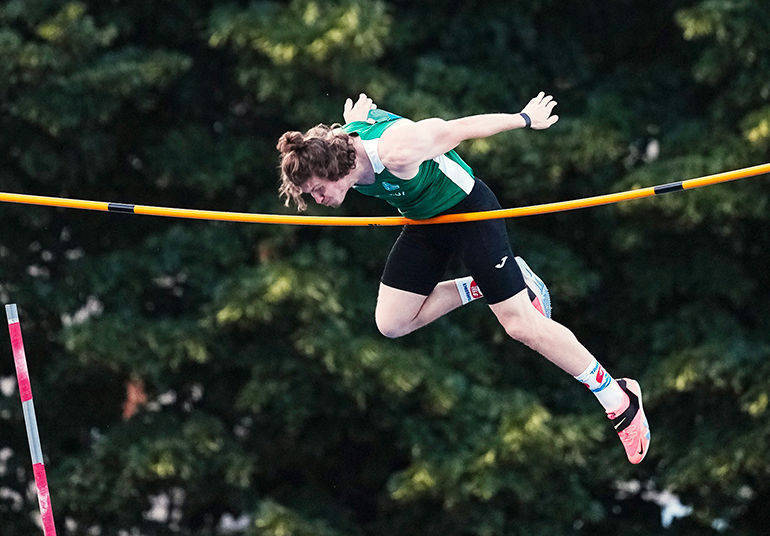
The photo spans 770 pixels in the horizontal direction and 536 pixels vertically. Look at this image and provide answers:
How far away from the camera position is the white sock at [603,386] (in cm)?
577

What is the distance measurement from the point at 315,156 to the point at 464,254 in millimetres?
789

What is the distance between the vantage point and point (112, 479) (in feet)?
33.3

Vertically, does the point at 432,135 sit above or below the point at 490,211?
above

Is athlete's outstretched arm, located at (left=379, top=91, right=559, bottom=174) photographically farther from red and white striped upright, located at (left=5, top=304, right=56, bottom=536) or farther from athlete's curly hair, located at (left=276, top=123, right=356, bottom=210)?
red and white striped upright, located at (left=5, top=304, right=56, bottom=536)

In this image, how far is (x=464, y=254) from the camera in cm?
558

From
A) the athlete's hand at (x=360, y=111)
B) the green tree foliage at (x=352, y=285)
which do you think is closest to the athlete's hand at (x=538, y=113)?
the athlete's hand at (x=360, y=111)

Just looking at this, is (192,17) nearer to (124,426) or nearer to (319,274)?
(319,274)

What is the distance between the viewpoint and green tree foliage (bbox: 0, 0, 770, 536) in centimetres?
987

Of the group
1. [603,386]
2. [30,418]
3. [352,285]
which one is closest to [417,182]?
[603,386]

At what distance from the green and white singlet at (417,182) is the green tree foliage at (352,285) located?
4.06 m

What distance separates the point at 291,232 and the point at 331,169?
16.4 ft

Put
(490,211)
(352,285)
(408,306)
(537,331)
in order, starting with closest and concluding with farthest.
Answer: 1. (490,211)
2. (537,331)
3. (408,306)
4. (352,285)

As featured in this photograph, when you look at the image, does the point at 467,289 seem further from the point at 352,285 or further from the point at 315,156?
the point at 352,285

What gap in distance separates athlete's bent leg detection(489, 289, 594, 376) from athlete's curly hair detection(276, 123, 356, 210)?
0.82 metres
